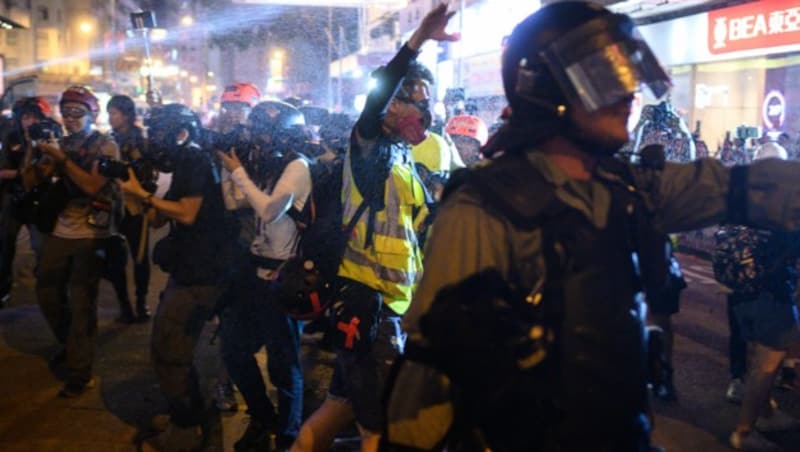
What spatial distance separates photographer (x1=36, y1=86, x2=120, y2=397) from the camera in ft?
18.2

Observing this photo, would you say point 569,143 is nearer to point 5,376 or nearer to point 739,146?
point 5,376

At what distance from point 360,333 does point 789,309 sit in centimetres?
277

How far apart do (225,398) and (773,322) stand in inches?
135

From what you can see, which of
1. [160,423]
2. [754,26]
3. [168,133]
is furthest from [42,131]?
[754,26]

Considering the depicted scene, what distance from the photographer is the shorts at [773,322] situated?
189 inches

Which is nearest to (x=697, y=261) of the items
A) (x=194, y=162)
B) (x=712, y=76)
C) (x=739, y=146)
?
(x=739, y=146)

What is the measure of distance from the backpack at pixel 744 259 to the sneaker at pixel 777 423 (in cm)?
94

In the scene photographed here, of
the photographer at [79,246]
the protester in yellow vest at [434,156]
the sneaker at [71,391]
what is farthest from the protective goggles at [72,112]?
the protester in yellow vest at [434,156]

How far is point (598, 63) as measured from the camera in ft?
6.28

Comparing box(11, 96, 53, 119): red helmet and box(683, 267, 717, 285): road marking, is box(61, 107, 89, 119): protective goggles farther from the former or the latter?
box(683, 267, 717, 285): road marking

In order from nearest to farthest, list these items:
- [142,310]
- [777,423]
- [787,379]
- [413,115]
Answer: [413,115]
[777,423]
[787,379]
[142,310]

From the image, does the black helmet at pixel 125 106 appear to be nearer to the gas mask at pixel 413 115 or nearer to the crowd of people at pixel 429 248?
the crowd of people at pixel 429 248

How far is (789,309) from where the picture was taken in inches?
190

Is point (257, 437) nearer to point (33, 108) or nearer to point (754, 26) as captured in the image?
point (33, 108)
